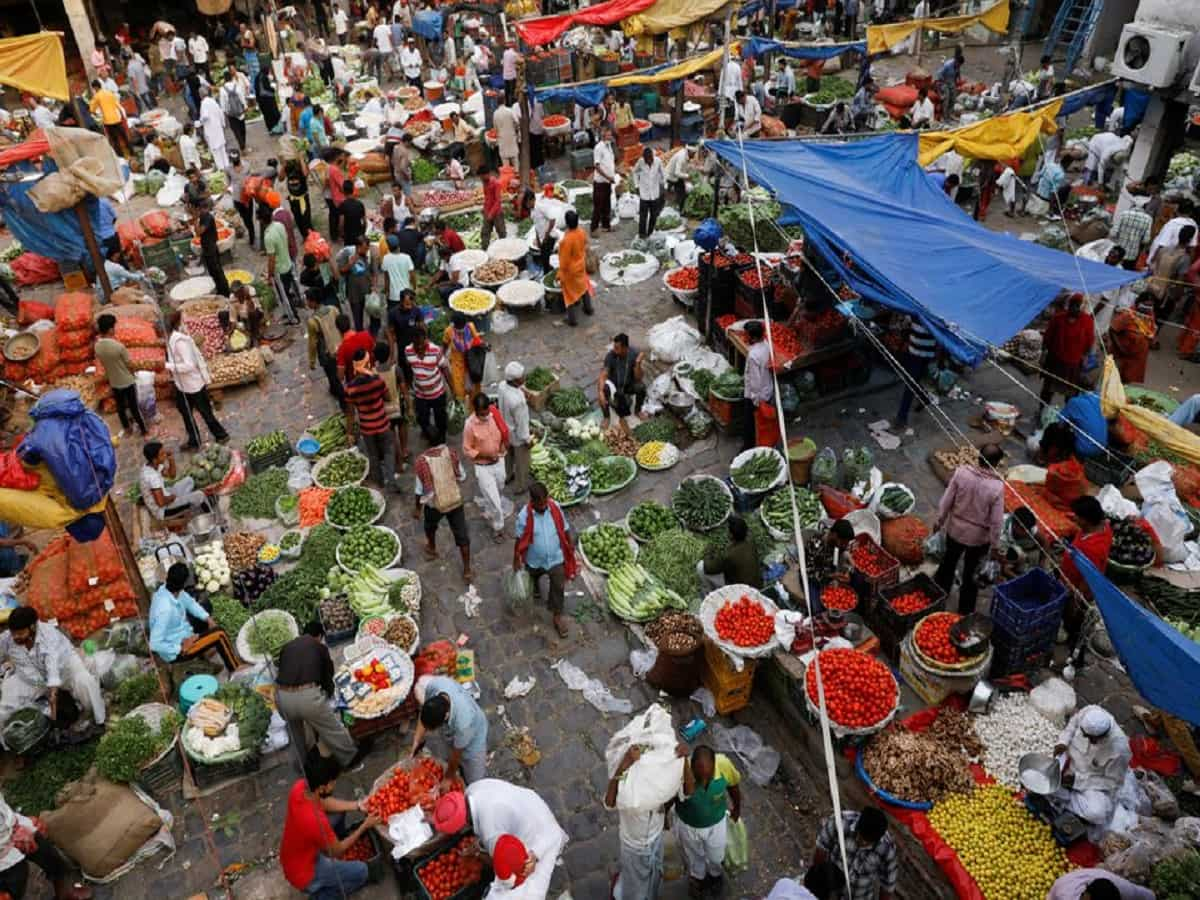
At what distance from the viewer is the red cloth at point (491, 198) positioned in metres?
14.0

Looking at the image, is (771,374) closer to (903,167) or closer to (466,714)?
(903,167)

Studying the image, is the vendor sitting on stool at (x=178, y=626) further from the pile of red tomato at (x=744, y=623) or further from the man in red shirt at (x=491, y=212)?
the man in red shirt at (x=491, y=212)

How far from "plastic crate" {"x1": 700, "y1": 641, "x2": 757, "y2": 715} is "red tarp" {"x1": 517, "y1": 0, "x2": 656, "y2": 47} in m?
14.1

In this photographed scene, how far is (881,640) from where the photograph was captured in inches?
305

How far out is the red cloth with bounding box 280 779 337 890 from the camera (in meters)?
5.47

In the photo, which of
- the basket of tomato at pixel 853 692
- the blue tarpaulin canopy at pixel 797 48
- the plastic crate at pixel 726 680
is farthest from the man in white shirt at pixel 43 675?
the blue tarpaulin canopy at pixel 797 48

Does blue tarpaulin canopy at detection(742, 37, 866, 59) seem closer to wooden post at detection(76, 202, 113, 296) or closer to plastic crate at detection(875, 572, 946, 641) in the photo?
wooden post at detection(76, 202, 113, 296)

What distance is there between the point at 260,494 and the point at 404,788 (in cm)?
489

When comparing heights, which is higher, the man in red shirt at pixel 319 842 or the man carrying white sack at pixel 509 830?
the man carrying white sack at pixel 509 830

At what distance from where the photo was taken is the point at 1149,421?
8.61 meters

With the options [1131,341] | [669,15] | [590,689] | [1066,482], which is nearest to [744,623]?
[590,689]

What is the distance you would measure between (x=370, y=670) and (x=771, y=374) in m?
5.26

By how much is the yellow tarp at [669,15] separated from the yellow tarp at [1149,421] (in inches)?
439

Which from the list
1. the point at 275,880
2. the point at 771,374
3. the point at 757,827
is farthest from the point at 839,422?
the point at 275,880
